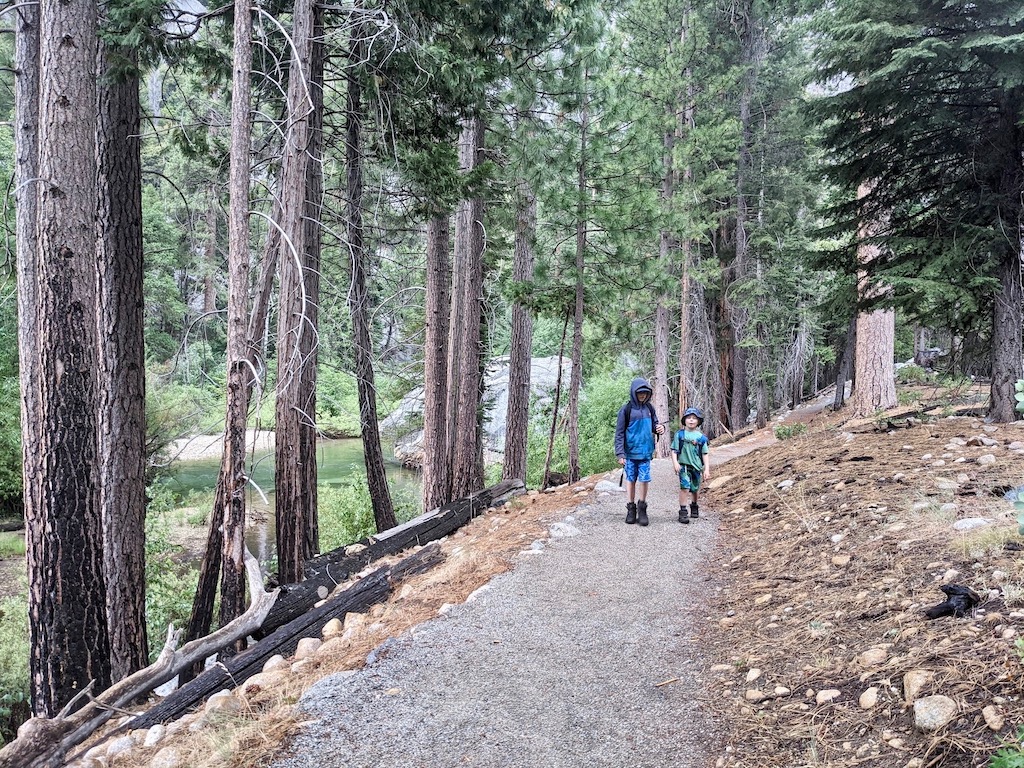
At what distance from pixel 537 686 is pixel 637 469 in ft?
13.9

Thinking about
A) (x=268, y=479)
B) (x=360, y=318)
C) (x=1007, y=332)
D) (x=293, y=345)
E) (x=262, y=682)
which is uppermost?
(x=360, y=318)

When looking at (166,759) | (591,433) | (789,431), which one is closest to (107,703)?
(166,759)

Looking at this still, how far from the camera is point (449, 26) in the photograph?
805 centimetres

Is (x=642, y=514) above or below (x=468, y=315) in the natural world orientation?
below

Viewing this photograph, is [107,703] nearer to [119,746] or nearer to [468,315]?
[119,746]

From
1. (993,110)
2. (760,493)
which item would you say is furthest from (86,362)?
(993,110)

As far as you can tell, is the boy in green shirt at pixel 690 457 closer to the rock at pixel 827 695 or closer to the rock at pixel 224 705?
the rock at pixel 827 695

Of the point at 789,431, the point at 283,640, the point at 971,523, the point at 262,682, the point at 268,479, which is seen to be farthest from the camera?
the point at 268,479

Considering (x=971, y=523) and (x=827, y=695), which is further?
(x=971, y=523)

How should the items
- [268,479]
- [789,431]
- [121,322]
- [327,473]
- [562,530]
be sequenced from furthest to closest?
[327,473]
[268,479]
[789,431]
[562,530]
[121,322]

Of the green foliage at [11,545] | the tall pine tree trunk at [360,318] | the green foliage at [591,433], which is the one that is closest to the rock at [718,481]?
the tall pine tree trunk at [360,318]

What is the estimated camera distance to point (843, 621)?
387cm

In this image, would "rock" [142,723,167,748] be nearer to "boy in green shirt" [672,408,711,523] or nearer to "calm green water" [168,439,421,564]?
"boy in green shirt" [672,408,711,523]

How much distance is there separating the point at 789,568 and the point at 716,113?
42.3ft
